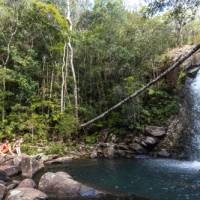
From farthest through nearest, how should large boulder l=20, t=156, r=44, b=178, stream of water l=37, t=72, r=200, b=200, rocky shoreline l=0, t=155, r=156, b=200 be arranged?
1. large boulder l=20, t=156, r=44, b=178
2. stream of water l=37, t=72, r=200, b=200
3. rocky shoreline l=0, t=155, r=156, b=200

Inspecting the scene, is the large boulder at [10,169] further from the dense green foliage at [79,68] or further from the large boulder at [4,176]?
the dense green foliage at [79,68]

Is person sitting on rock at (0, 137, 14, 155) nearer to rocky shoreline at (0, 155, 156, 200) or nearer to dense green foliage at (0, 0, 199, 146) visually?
dense green foliage at (0, 0, 199, 146)

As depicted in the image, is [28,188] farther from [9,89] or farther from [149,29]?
[149,29]

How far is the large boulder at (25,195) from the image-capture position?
9.52 m

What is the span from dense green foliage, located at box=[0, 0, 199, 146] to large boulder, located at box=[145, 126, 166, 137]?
0.68 m

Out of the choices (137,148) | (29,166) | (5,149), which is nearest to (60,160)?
(5,149)

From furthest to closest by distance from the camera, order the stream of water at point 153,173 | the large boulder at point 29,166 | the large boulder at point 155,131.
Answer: the large boulder at point 155,131 < the large boulder at point 29,166 < the stream of water at point 153,173

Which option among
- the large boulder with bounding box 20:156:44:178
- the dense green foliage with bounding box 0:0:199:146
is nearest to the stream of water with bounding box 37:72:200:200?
the large boulder with bounding box 20:156:44:178

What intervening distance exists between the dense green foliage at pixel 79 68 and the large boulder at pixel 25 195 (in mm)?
10332

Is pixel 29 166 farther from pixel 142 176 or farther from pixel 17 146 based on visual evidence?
pixel 17 146

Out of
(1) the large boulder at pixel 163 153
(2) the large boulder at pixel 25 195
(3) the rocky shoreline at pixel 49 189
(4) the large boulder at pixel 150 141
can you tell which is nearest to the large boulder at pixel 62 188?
(3) the rocky shoreline at pixel 49 189

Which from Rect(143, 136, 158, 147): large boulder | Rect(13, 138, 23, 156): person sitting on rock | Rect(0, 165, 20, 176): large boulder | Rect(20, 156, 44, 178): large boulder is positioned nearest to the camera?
Rect(0, 165, 20, 176): large boulder

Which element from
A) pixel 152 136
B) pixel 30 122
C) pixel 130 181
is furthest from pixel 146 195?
pixel 30 122

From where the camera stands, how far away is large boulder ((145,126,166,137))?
19.8m
